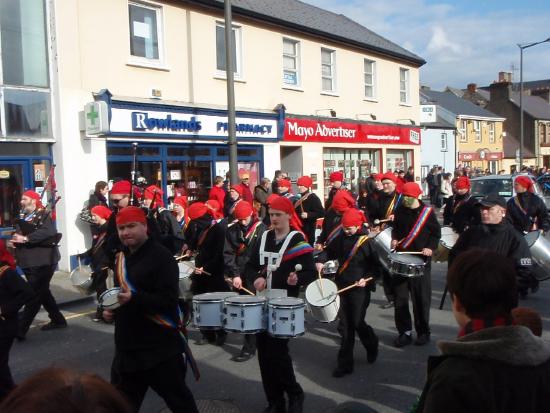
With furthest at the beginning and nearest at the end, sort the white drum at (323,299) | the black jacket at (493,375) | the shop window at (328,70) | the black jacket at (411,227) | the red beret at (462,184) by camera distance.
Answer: the shop window at (328,70) < the red beret at (462,184) < the black jacket at (411,227) < the white drum at (323,299) < the black jacket at (493,375)

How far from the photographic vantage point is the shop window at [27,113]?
11664mm

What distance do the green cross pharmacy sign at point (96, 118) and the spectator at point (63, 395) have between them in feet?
37.1

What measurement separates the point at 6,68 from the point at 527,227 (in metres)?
10.4

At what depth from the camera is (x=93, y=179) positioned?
41.8ft

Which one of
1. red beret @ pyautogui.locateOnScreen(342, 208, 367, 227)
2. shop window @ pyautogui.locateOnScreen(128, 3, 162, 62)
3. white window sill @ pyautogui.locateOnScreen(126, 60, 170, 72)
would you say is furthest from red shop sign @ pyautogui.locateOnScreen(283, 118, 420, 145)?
red beret @ pyautogui.locateOnScreen(342, 208, 367, 227)

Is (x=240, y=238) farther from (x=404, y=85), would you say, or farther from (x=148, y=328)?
(x=404, y=85)

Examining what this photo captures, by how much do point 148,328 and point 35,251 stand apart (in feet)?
14.6

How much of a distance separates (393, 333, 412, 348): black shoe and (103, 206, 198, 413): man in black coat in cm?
350

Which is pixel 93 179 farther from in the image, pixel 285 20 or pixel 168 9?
pixel 285 20

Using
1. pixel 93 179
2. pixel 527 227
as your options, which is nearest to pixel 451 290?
pixel 527 227

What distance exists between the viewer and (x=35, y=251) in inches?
301

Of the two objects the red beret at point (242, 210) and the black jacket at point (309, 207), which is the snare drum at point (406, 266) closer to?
the red beret at point (242, 210)

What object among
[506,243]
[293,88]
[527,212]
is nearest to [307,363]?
[506,243]

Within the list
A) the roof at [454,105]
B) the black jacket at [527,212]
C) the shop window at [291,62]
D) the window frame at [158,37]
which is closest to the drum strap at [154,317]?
the black jacket at [527,212]
